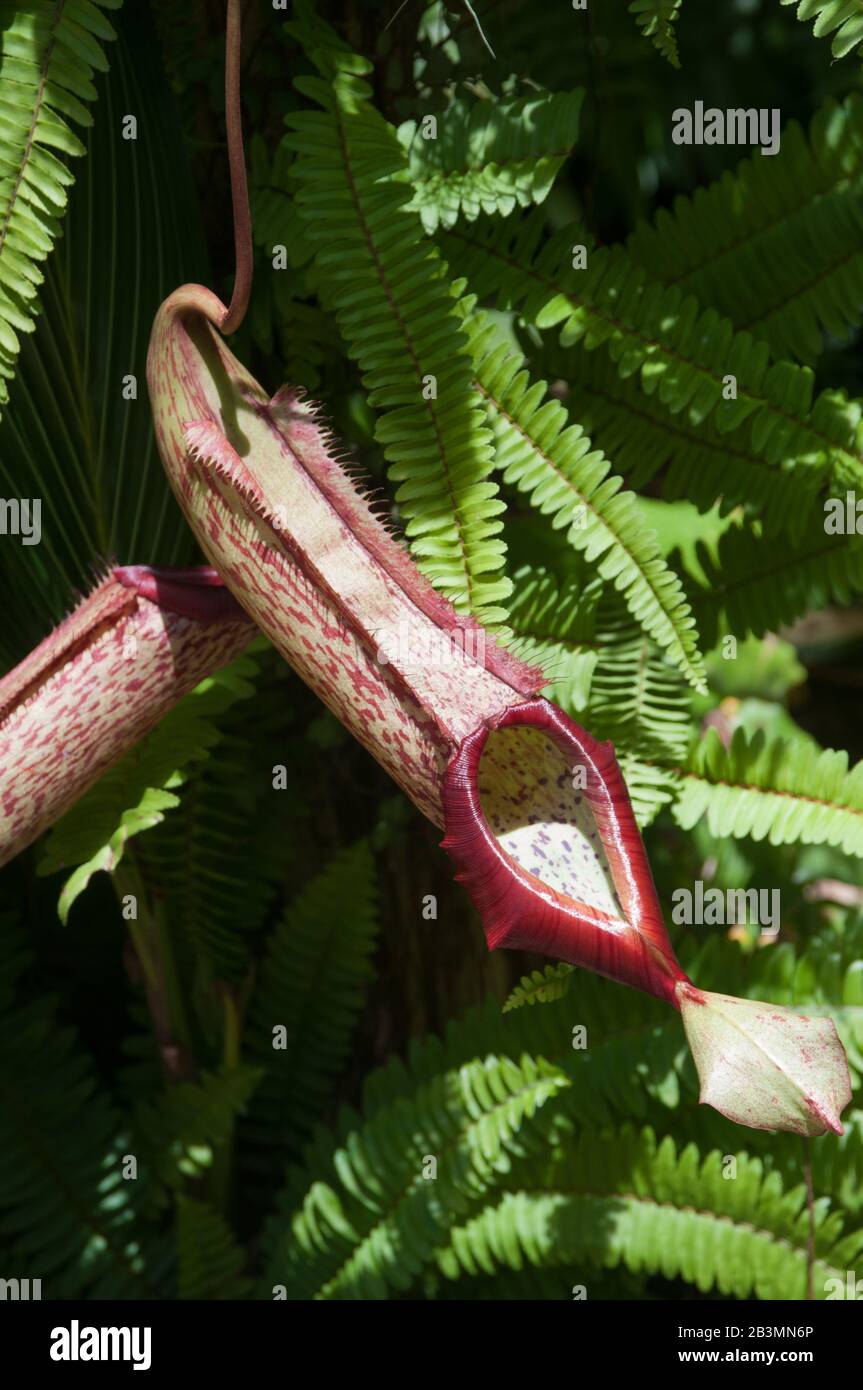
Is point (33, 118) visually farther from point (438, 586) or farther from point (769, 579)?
point (769, 579)

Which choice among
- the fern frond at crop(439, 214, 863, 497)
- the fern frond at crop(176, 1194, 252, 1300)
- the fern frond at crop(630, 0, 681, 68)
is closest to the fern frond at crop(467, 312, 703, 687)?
the fern frond at crop(439, 214, 863, 497)

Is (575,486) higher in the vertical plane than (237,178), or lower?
lower

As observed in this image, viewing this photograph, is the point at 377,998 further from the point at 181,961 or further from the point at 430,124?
the point at 430,124

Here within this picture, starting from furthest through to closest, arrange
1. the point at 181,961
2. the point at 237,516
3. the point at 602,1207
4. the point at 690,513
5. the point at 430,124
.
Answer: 1. the point at 690,513
2. the point at 181,961
3. the point at 602,1207
4. the point at 430,124
5. the point at 237,516

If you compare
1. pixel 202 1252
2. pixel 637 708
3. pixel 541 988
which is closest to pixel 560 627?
pixel 637 708

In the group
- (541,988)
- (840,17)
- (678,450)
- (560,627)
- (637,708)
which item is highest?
(840,17)
